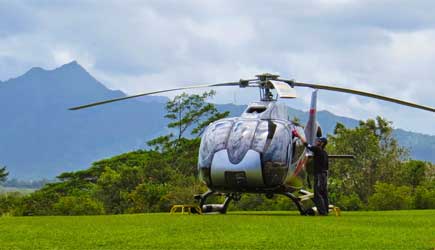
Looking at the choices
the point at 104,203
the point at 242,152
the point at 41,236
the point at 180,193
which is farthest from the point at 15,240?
the point at 104,203

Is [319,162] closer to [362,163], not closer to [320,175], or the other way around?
[320,175]

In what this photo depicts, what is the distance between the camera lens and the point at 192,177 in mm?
52750

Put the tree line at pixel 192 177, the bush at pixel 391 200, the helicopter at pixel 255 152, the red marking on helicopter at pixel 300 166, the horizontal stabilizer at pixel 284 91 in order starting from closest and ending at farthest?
the horizontal stabilizer at pixel 284 91 < the helicopter at pixel 255 152 < the red marking on helicopter at pixel 300 166 < the bush at pixel 391 200 < the tree line at pixel 192 177

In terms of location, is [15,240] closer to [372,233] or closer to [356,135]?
[372,233]

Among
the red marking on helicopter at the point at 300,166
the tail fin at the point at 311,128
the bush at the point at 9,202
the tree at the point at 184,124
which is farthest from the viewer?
the tree at the point at 184,124

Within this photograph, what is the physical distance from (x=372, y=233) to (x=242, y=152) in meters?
6.07

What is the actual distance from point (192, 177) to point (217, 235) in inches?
1618

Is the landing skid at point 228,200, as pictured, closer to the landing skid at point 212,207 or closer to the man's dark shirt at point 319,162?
the landing skid at point 212,207

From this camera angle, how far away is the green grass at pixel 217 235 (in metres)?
10.3

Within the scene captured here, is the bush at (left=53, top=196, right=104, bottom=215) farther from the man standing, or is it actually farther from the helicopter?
the man standing

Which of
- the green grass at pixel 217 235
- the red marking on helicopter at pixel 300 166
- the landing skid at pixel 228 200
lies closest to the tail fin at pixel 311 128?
the red marking on helicopter at pixel 300 166

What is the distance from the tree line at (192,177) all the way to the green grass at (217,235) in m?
30.0

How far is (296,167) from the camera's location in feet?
63.9

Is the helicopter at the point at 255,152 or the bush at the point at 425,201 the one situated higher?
the helicopter at the point at 255,152
